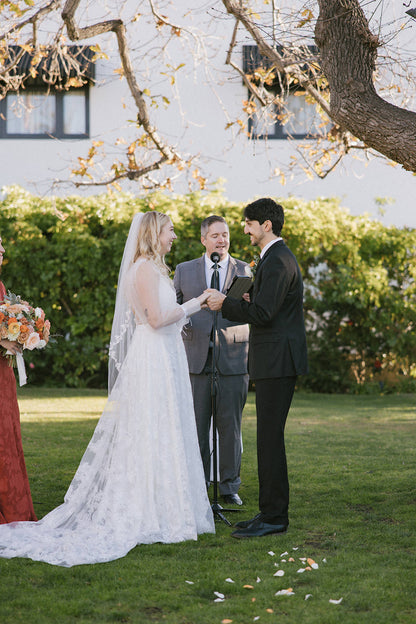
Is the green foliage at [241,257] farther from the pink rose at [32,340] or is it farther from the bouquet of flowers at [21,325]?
the pink rose at [32,340]

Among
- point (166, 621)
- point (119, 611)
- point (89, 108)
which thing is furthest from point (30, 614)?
point (89, 108)

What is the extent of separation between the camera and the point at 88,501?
17.8 feet

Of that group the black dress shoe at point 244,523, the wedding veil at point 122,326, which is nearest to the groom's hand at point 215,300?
the wedding veil at point 122,326

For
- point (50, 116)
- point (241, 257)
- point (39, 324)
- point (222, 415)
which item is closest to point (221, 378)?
point (222, 415)

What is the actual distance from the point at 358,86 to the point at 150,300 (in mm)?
2300

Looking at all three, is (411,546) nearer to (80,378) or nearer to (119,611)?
(119,611)

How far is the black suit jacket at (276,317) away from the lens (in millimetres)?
5242

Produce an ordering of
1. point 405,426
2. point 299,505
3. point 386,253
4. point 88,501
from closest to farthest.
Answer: point 88,501
point 299,505
point 405,426
point 386,253

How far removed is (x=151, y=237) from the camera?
18.3 ft

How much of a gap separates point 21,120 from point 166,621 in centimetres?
1448

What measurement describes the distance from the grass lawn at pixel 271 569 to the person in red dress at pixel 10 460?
1.65ft

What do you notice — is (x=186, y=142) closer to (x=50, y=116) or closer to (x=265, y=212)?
(x=50, y=116)

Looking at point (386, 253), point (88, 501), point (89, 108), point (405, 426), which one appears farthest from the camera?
point (89, 108)

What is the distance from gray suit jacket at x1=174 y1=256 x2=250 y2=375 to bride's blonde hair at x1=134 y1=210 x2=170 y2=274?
1102 millimetres
